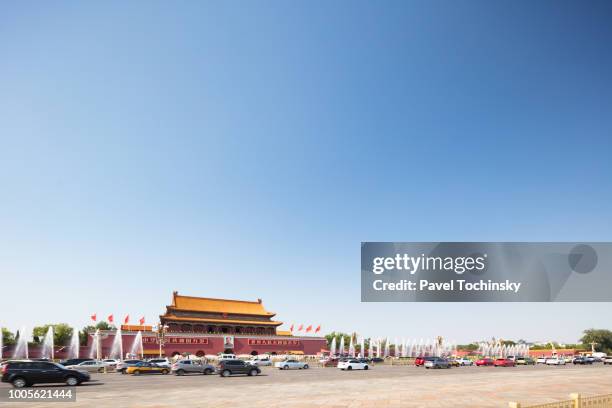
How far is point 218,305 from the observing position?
8356 centimetres

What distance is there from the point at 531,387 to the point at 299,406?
50.6 ft

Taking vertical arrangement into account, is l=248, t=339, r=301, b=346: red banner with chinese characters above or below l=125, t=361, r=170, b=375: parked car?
below

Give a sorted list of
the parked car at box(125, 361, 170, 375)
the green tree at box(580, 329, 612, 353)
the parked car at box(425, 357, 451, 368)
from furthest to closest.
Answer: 1. the green tree at box(580, 329, 612, 353)
2. the parked car at box(425, 357, 451, 368)
3. the parked car at box(125, 361, 170, 375)

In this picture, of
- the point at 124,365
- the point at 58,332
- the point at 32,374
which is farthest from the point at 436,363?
the point at 58,332

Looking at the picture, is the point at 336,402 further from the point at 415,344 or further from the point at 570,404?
the point at 415,344

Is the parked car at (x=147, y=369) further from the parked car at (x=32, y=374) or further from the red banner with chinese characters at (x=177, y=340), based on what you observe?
the red banner with chinese characters at (x=177, y=340)

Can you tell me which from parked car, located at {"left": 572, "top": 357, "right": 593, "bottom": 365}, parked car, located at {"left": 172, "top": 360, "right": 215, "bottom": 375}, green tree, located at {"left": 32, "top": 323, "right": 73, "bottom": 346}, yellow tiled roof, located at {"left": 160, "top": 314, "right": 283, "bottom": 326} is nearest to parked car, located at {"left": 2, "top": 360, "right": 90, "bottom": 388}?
parked car, located at {"left": 172, "top": 360, "right": 215, "bottom": 375}

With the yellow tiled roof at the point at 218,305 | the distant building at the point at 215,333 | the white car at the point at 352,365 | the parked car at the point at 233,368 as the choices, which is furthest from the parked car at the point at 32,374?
the yellow tiled roof at the point at 218,305

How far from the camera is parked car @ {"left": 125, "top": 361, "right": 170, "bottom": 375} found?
40.3m

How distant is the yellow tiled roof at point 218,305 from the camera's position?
7881 centimetres

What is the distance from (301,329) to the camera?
287 ft

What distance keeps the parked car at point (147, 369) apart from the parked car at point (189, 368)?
297 centimetres

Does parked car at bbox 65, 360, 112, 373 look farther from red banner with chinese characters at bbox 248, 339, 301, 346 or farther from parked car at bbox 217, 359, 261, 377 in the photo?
red banner with chinese characters at bbox 248, 339, 301, 346

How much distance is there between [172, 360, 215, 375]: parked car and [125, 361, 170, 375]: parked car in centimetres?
297
